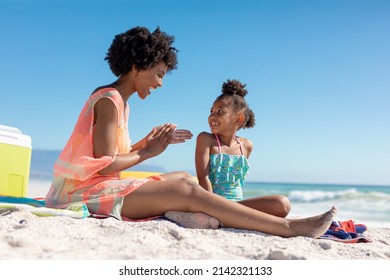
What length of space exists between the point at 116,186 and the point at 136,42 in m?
1.02

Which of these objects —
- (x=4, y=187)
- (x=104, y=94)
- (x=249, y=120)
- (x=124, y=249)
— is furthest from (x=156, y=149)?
(x=4, y=187)

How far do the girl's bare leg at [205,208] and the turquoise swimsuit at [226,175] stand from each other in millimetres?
806

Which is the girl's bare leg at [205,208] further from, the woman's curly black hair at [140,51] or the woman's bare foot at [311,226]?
the woman's curly black hair at [140,51]

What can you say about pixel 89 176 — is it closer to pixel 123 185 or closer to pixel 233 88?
pixel 123 185

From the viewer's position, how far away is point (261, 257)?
7.34 feet

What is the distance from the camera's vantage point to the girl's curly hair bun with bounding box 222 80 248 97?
400cm

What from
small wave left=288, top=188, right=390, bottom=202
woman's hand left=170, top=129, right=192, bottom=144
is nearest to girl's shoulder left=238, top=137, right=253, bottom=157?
woman's hand left=170, top=129, right=192, bottom=144

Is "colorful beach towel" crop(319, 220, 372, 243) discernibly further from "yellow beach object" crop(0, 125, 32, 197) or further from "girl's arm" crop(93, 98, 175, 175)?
"yellow beach object" crop(0, 125, 32, 197)

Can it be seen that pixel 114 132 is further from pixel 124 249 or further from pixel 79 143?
pixel 124 249

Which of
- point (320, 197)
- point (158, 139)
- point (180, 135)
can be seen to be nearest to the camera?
point (158, 139)

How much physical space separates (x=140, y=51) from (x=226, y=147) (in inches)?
44.5

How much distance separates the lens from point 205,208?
285cm

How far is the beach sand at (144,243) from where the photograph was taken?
212cm

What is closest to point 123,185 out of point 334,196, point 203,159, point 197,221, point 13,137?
point 197,221
